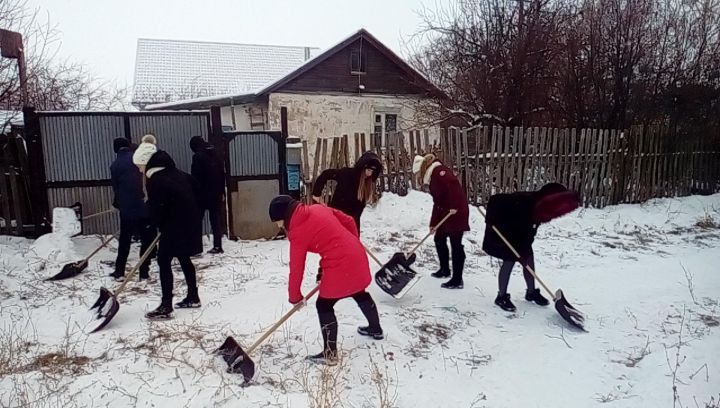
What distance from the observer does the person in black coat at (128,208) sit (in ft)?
19.4

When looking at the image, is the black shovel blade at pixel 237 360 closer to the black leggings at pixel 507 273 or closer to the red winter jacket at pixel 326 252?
the red winter jacket at pixel 326 252

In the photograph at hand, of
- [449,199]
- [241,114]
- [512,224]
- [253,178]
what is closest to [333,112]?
[241,114]

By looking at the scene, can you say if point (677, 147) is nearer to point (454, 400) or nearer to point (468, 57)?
point (468, 57)

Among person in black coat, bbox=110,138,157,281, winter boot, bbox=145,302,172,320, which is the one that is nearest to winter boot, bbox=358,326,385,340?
winter boot, bbox=145,302,172,320

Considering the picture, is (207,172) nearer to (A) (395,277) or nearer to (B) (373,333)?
(A) (395,277)

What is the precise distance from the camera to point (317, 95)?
1911cm

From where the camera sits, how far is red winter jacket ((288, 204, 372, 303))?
147 inches

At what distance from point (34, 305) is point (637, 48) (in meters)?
13.7

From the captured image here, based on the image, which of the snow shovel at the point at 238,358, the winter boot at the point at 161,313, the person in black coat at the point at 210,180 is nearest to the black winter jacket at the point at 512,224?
the snow shovel at the point at 238,358

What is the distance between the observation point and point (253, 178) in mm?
7859

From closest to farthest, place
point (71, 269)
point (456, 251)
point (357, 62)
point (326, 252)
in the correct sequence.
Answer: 1. point (326, 252)
2. point (456, 251)
3. point (71, 269)
4. point (357, 62)

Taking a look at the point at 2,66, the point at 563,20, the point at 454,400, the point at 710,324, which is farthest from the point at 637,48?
the point at 2,66

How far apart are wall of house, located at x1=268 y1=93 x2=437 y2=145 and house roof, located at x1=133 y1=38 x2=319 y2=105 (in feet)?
17.3

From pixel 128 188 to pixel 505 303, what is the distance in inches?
183
